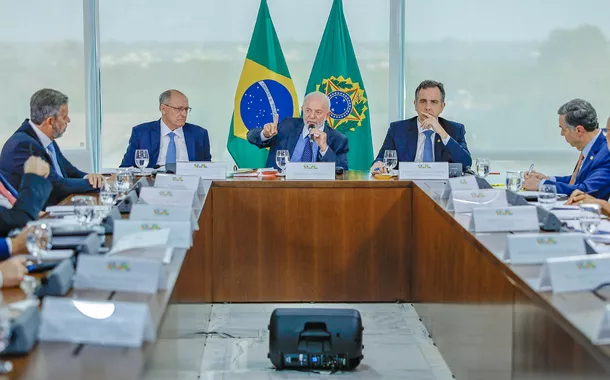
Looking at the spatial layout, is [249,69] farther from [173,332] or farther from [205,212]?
[173,332]

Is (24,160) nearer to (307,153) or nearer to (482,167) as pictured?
(307,153)

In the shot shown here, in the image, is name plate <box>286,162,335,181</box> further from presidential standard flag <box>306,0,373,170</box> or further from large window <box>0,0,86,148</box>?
large window <box>0,0,86,148</box>

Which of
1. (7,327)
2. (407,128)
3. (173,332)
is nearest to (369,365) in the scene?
(173,332)

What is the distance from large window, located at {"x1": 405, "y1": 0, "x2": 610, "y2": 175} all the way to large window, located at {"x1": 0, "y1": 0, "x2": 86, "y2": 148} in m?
2.76

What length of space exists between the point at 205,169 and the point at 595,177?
2167 mm

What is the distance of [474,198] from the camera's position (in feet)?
13.0

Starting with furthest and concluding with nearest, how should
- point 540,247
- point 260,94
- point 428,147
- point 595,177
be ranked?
1. point 260,94
2. point 428,147
3. point 595,177
4. point 540,247

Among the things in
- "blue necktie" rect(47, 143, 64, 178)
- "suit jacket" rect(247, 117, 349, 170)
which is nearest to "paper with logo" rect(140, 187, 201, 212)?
"blue necktie" rect(47, 143, 64, 178)

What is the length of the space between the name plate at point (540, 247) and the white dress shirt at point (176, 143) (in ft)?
11.6

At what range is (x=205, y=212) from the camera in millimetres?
4766

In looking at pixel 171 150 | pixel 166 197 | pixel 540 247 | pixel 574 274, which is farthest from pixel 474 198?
pixel 171 150

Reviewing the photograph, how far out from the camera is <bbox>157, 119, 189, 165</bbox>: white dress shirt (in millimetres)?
6012

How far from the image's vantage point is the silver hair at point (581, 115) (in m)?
5.07

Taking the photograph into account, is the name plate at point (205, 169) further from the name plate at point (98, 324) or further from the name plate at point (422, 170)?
the name plate at point (98, 324)
